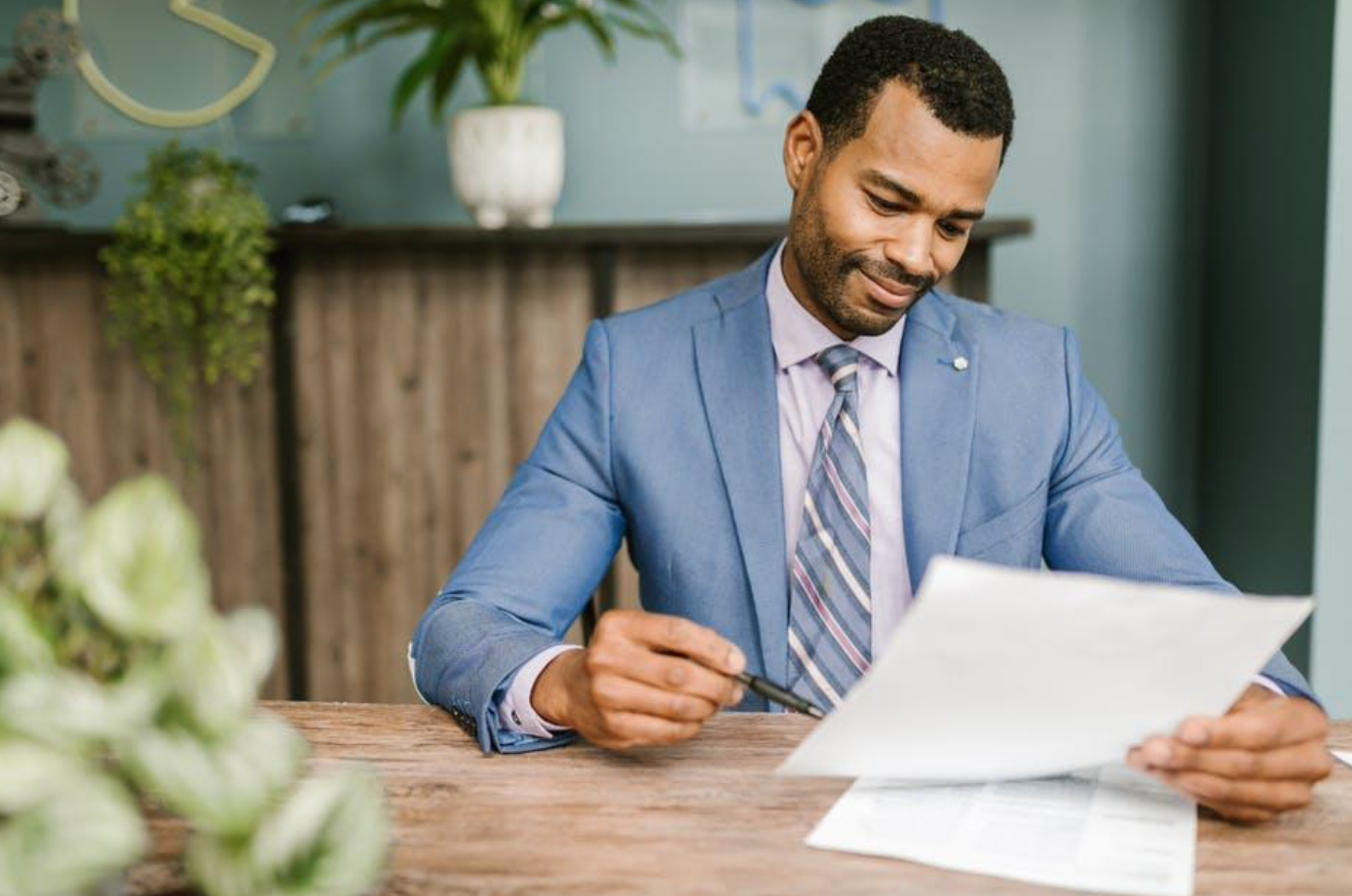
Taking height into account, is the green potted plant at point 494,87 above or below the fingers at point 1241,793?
above

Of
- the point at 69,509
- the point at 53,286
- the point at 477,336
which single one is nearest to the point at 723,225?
the point at 477,336

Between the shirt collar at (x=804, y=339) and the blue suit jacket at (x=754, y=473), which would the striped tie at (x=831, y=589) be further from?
the shirt collar at (x=804, y=339)

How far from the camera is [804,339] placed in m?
1.57

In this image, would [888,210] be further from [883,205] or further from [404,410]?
[404,410]

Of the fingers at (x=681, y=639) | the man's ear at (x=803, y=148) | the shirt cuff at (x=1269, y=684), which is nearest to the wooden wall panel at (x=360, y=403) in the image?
the man's ear at (x=803, y=148)

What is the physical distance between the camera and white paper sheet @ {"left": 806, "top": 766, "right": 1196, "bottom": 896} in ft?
2.67

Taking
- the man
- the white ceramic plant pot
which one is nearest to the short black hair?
the man

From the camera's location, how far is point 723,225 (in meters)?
2.51

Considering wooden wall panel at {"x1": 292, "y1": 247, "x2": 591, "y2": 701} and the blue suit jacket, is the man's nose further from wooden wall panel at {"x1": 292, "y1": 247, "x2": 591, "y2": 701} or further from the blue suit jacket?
wooden wall panel at {"x1": 292, "y1": 247, "x2": 591, "y2": 701}

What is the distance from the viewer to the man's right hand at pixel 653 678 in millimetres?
→ 972

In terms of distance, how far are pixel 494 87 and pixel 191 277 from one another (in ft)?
2.54

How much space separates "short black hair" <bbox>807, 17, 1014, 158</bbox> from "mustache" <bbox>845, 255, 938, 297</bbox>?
0.53 feet

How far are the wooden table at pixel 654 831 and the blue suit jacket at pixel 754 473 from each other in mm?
350

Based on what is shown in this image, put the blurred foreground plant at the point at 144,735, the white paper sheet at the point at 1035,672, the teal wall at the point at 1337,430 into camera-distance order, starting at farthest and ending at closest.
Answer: the teal wall at the point at 1337,430 < the white paper sheet at the point at 1035,672 < the blurred foreground plant at the point at 144,735
